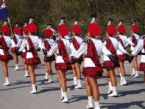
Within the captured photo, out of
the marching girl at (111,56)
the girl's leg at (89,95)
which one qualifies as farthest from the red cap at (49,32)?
the girl's leg at (89,95)

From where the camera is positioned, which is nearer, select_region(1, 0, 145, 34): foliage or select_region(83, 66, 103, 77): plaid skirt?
select_region(83, 66, 103, 77): plaid skirt

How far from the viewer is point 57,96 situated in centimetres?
1437

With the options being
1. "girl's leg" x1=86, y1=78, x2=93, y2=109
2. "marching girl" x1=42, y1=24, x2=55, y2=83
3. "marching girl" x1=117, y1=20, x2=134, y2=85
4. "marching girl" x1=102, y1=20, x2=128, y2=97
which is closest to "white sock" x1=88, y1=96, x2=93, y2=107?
"girl's leg" x1=86, y1=78, x2=93, y2=109

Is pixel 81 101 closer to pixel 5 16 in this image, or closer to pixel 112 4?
pixel 5 16

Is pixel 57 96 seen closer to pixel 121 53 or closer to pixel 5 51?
pixel 121 53

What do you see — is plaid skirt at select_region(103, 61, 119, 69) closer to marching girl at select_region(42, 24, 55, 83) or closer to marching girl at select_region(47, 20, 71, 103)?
marching girl at select_region(47, 20, 71, 103)

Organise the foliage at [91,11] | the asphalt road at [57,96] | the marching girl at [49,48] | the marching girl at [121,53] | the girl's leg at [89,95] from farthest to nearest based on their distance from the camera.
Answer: the foliage at [91,11], the marching girl at [49,48], the marching girl at [121,53], the asphalt road at [57,96], the girl's leg at [89,95]

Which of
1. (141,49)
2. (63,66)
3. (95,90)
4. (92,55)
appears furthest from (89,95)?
(141,49)

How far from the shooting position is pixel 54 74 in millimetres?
20266

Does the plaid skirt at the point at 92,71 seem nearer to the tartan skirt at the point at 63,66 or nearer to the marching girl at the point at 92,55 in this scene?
the marching girl at the point at 92,55

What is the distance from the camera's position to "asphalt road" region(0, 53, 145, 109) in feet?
41.7

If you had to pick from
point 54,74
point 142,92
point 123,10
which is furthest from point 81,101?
point 123,10

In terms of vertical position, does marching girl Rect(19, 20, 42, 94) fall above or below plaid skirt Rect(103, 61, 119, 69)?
above

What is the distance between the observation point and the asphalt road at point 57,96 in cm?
1272
